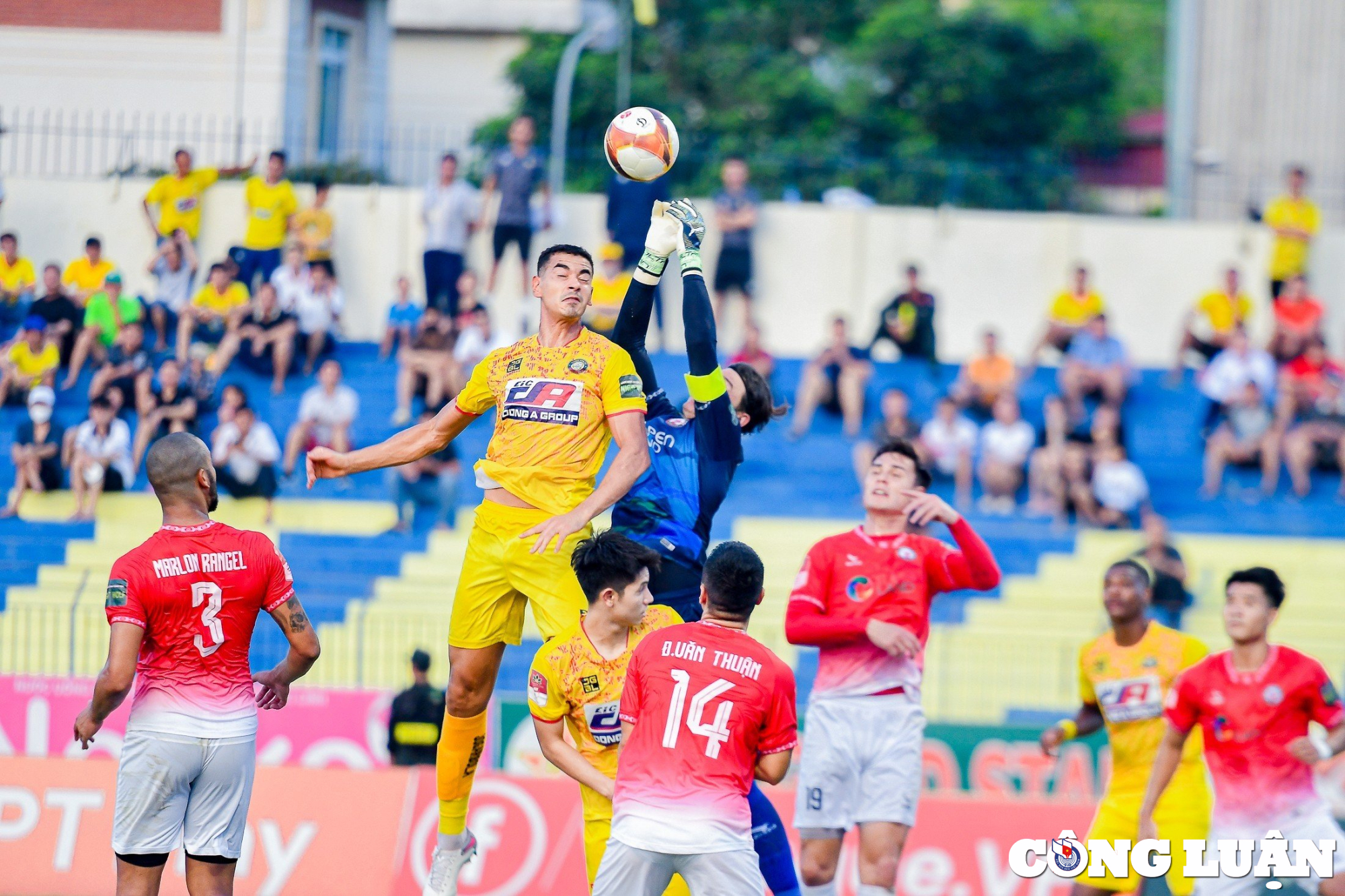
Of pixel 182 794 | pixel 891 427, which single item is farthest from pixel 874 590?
pixel 891 427

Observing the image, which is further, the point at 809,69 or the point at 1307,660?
the point at 809,69

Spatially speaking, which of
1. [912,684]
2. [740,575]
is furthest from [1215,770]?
[740,575]

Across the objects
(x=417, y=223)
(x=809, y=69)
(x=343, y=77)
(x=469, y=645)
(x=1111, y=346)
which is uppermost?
(x=809, y=69)

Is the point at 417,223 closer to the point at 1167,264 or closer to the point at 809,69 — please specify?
the point at 1167,264

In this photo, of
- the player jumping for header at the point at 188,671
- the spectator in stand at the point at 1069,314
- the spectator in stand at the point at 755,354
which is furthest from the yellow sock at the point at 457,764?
the spectator in stand at the point at 1069,314

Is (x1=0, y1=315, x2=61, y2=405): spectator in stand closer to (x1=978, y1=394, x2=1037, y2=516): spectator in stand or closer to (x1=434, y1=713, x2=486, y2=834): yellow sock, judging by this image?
(x1=978, y1=394, x2=1037, y2=516): spectator in stand

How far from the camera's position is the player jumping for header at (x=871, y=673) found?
7473 millimetres

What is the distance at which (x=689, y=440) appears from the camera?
24.7ft

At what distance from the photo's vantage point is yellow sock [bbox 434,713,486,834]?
746 cm

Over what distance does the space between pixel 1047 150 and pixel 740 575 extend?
28684mm

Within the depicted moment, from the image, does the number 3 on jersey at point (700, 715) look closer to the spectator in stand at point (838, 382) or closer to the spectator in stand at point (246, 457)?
the spectator in stand at point (246, 457)

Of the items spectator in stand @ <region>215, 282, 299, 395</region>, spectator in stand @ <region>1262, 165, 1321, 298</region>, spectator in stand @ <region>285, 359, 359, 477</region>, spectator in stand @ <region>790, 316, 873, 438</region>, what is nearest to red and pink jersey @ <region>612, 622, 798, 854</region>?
spectator in stand @ <region>285, 359, 359, 477</region>

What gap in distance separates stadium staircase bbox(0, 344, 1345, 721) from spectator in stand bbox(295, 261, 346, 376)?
20.4 inches

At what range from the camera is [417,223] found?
20844 millimetres
